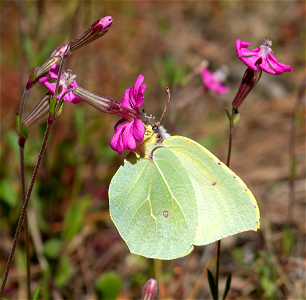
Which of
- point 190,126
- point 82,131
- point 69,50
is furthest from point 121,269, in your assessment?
point 190,126

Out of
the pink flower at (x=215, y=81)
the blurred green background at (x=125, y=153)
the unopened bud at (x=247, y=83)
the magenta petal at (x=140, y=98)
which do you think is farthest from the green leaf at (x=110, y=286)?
the pink flower at (x=215, y=81)

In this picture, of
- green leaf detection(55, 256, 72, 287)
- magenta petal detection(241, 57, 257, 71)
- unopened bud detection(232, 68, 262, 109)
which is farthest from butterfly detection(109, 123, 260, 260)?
green leaf detection(55, 256, 72, 287)

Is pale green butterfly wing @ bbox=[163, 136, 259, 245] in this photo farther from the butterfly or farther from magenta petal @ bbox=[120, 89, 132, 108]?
magenta petal @ bbox=[120, 89, 132, 108]

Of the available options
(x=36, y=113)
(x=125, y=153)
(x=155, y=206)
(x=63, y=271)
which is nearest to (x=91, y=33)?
(x=36, y=113)

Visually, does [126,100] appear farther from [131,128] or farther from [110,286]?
[110,286]

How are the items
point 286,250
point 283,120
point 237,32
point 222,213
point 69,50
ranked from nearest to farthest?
1. point 69,50
2. point 222,213
3. point 286,250
4. point 283,120
5. point 237,32

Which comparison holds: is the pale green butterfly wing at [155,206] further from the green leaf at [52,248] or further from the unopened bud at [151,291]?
the green leaf at [52,248]

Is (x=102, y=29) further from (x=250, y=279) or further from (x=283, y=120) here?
(x=283, y=120)
